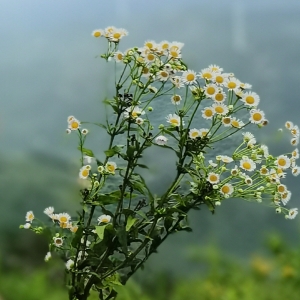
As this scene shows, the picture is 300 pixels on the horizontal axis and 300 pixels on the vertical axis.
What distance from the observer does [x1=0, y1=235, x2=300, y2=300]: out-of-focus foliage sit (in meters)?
1.07

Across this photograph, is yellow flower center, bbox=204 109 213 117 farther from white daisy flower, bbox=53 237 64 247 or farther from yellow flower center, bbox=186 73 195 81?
white daisy flower, bbox=53 237 64 247

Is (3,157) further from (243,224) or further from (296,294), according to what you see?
(296,294)

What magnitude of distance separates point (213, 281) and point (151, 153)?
1.16ft

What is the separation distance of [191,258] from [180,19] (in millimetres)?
607

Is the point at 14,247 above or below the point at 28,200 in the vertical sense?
below

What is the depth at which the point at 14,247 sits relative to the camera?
1.12 m

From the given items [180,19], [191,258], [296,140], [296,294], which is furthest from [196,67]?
[296,294]

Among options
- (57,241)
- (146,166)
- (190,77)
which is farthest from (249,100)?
(57,241)

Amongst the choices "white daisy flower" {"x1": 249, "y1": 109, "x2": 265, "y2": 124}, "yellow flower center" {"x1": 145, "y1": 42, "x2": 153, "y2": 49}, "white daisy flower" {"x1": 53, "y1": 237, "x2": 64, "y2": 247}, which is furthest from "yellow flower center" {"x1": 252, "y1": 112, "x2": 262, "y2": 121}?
"white daisy flower" {"x1": 53, "y1": 237, "x2": 64, "y2": 247}

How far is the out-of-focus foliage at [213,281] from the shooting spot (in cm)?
107

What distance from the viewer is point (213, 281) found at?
1094mm

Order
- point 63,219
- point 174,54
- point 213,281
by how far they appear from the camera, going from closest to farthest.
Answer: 1. point 174,54
2. point 63,219
3. point 213,281

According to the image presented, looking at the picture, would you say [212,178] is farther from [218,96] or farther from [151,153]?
Answer: [151,153]

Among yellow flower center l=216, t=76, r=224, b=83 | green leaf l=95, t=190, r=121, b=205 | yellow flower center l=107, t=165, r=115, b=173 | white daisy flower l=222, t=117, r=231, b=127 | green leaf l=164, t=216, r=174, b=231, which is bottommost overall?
green leaf l=164, t=216, r=174, b=231
